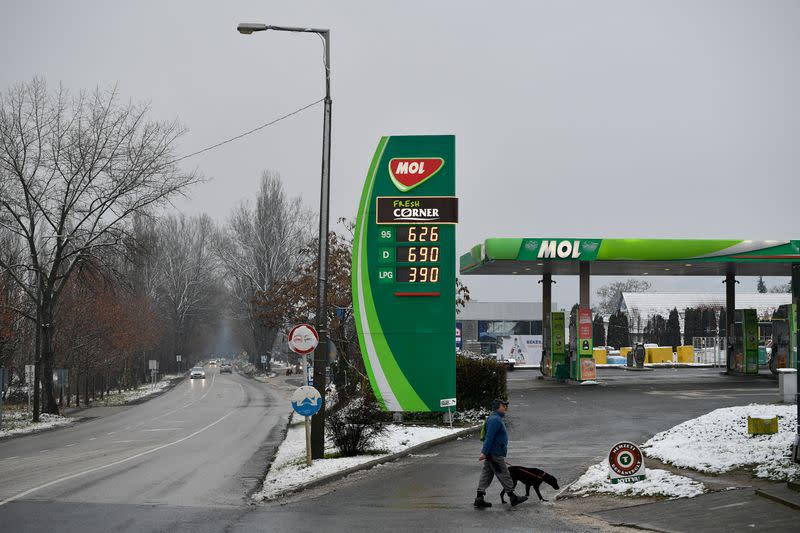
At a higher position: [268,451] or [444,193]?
[444,193]

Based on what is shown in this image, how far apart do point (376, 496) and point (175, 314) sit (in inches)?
3520

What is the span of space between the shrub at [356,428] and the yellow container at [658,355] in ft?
162

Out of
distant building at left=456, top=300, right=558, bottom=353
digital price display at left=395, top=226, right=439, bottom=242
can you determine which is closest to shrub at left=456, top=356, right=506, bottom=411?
digital price display at left=395, top=226, right=439, bottom=242

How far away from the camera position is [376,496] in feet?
49.7

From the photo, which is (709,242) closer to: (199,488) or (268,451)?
(268,451)

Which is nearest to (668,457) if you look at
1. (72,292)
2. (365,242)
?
(365,242)

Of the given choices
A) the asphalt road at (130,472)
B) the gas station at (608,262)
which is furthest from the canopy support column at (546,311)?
the asphalt road at (130,472)

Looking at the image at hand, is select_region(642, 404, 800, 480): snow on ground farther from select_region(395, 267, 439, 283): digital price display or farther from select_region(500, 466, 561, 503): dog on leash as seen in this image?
select_region(395, 267, 439, 283): digital price display

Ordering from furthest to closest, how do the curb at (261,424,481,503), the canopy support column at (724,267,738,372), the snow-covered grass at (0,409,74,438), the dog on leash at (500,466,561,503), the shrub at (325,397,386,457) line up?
the canopy support column at (724,267,738,372) < the snow-covered grass at (0,409,74,438) < the shrub at (325,397,386,457) < the curb at (261,424,481,503) < the dog on leash at (500,466,561,503)

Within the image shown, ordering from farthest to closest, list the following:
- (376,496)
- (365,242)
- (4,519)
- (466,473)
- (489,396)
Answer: (489,396) → (365,242) → (466,473) → (376,496) → (4,519)

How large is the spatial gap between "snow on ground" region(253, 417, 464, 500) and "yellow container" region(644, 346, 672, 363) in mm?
43627

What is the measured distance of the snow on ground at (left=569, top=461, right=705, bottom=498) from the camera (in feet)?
44.1

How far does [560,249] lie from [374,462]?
69.6ft

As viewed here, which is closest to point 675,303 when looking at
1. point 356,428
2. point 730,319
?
point 730,319
